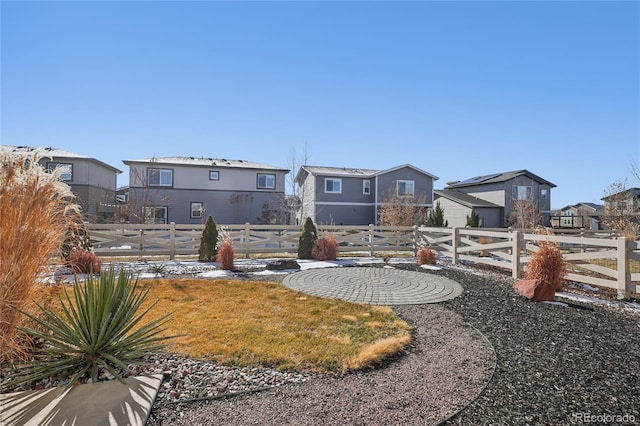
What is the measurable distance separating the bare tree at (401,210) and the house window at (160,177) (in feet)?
55.3

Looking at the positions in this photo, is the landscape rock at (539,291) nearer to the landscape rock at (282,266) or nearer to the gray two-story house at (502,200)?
the landscape rock at (282,266)

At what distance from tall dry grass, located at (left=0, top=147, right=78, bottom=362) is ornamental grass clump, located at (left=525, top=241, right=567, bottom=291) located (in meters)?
7.91

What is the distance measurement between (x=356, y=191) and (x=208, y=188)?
12.4m

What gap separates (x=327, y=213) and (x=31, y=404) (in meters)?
24.4

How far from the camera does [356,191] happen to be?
89.7 feet

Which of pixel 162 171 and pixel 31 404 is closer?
pixel 31 404

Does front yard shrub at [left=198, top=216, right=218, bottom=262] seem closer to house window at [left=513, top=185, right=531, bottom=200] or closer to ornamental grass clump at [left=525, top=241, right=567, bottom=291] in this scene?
ornamental grass clump at [left=525, top=241, right=567, bottom=291]

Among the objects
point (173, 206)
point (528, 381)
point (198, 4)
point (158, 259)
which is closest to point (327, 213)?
point (173, 206)

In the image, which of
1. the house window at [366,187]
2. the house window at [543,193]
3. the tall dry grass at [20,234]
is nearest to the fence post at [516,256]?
the tall dry grass at [20,234]

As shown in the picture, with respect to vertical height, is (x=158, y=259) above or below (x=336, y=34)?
below

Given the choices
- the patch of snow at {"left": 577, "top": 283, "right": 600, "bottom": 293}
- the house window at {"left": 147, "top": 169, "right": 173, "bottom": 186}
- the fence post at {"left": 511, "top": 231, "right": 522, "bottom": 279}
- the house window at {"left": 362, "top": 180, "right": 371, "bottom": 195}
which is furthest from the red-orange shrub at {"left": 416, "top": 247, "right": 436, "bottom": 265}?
the house window at {"left": 147, "top": 169, "right": 173, "bottom": 186}

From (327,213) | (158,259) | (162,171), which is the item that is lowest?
(158,259)

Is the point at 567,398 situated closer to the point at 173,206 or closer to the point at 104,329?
the point at 104,329

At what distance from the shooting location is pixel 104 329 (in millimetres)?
2926
